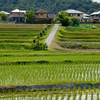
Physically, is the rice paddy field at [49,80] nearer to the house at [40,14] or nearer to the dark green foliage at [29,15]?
the dark green foliage at [29,15]

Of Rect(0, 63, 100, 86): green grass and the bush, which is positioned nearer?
Rect(0, 63, 100, 86): green grass

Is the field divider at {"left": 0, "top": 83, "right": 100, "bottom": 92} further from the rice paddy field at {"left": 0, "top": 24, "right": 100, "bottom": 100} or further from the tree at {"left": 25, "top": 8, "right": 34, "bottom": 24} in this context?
the tree at {"left": 25, "top": 8, "right": 34, "bottom": 24}

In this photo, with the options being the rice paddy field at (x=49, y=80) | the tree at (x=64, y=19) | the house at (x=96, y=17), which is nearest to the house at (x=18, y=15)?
the tree at (x=64, y=19)

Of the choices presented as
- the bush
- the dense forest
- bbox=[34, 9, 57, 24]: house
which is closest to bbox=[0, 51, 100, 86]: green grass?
the bush

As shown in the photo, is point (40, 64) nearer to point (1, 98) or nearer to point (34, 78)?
point (34, 78)

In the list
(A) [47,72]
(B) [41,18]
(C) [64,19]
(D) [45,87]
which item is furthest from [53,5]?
(D) [45,87]

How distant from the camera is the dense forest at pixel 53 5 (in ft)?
275

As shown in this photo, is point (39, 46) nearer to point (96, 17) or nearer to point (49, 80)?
point (49, 80)

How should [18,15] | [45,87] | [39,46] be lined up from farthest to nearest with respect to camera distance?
[18,15], [39,46], [45,87]

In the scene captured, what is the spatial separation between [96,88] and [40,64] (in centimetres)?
483

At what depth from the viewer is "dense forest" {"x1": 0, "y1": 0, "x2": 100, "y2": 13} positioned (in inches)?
3302

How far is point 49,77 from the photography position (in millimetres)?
9906

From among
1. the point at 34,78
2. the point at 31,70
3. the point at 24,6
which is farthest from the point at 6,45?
the point at 24,6

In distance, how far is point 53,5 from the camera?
86125 millimetres
